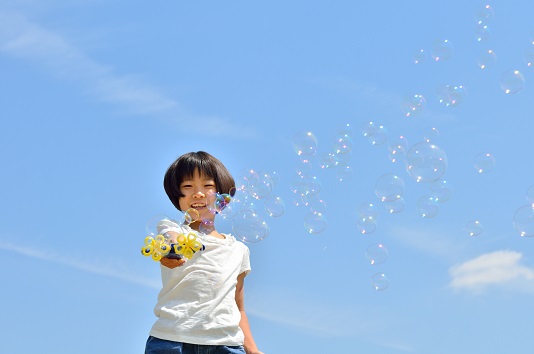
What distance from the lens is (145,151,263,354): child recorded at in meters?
5.10

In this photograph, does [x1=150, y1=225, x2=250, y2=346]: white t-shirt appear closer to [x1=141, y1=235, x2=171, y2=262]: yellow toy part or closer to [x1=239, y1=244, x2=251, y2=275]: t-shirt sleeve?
[x1=239, y1=244, x2=251, y2=275]: t-shirt sleeve

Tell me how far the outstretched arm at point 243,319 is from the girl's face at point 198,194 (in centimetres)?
59

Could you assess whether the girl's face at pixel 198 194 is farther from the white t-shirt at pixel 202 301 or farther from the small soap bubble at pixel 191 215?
the white t-shirt at pixel 202 301

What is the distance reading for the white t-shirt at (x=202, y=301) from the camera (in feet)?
16.7

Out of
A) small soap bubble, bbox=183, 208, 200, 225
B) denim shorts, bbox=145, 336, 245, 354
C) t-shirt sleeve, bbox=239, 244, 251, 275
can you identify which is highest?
small soap bubble, bbox=183, 208, 200, 225

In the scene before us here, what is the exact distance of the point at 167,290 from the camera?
5.30 m

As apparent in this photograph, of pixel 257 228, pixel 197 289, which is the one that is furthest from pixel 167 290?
pixel 257 228

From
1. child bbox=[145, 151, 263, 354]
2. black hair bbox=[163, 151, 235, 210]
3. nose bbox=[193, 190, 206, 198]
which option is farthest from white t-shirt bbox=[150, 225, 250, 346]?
black hair bbox=[163, 151, 235, 210]

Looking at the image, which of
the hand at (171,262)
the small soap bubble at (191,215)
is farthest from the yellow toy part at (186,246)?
the small soap bubble at (191,215)

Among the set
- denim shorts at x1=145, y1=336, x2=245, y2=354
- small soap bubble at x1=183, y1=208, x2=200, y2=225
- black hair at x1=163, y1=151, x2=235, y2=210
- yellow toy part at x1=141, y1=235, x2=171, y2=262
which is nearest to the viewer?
yellow toy part at x1=141, y1=235, x2=171, y2=262

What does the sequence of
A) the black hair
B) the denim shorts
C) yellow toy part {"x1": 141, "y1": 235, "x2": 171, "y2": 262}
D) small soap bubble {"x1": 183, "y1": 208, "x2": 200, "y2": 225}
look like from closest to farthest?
yellow toy part {"x1": 141, "y1": 235, "x2": 171, "y2": 262}, the denim shorts, small soap bubble {"x1": 183, "y1": 208, "x2": 200, "y2": 225}, the black hair

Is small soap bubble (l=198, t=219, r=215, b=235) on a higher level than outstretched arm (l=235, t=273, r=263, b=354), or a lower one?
higher

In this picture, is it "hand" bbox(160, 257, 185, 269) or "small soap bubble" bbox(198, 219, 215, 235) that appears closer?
"hand" bbox(160, 257, 185, 269)

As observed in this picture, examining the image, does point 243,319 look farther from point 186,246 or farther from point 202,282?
point 186,246
